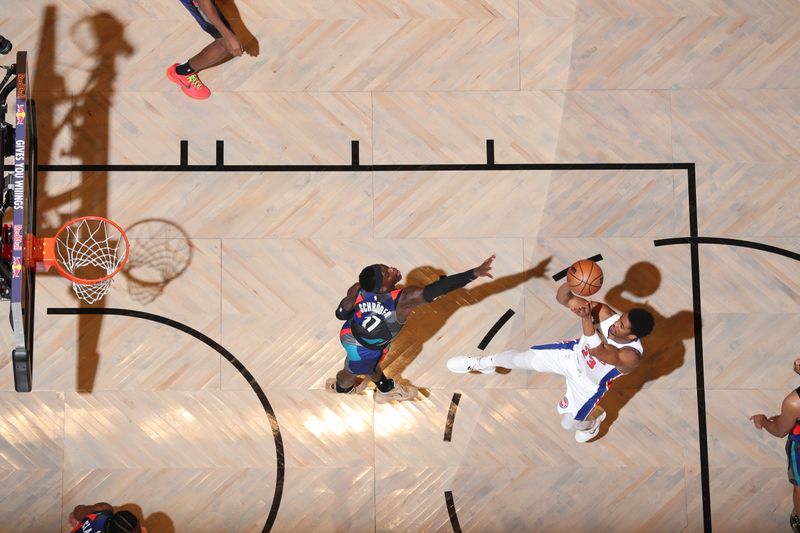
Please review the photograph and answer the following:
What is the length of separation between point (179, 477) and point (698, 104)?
5738mm

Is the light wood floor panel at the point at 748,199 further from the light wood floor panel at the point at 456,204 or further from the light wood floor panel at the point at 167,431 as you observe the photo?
the light wood floor panel at the point at 167,431

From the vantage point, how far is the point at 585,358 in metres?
5.80

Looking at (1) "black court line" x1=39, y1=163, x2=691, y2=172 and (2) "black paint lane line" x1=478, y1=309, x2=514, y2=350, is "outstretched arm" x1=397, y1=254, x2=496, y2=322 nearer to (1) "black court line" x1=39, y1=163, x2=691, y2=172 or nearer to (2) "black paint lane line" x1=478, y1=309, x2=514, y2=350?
(2) "black paint lane line" x1=478, y1=309, x2=514, y2=350

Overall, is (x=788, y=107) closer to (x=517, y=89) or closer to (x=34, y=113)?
(x=517, y=89)

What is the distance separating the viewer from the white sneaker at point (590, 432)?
254 inches

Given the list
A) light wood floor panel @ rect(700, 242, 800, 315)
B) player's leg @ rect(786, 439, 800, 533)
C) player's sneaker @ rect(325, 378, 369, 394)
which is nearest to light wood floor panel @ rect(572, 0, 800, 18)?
light wood floor panel @ rect(700, 242, 800, 315)

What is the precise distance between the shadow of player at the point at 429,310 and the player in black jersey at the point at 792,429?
2150 millimetres

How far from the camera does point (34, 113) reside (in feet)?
21.9

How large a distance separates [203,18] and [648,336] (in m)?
4.81

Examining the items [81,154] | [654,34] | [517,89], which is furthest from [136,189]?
[654,34]

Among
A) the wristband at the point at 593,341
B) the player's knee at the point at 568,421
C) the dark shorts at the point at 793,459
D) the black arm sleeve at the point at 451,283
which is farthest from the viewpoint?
the player's knee at the point at 568,421

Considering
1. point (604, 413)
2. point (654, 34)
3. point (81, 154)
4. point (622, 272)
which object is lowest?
point (604, 413)

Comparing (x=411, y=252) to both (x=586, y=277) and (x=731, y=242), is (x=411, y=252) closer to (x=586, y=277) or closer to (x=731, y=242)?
(x=586, y=277)

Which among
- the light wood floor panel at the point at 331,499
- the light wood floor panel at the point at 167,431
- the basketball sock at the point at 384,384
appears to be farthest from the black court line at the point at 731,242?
the light wood floor panel at the point at 167,431
